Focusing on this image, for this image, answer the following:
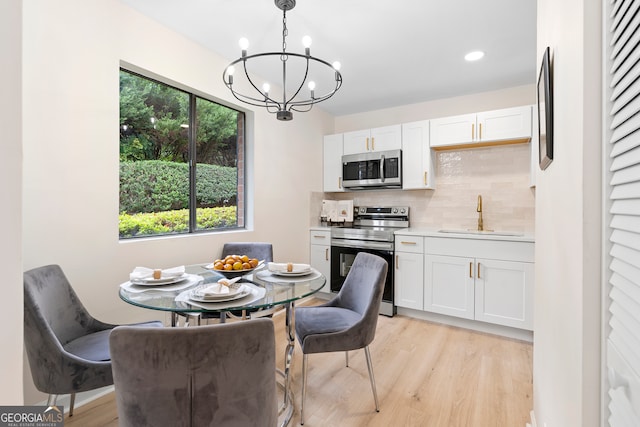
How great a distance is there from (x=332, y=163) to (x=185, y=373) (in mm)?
3490

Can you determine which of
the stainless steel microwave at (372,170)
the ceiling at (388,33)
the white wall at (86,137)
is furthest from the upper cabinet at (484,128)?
the white wall at (86,137)

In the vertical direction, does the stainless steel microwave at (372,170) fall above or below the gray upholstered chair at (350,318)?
above

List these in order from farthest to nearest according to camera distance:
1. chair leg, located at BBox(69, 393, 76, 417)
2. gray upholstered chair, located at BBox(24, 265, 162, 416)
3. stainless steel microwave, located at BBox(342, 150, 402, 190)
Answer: stainless steel microwave, located at BBox(342, 150, 402, 190), chair leg, located at BBox(69, 393, 76, 417), gray upholstered chair, located at BBox(24, 265, 162, 416)

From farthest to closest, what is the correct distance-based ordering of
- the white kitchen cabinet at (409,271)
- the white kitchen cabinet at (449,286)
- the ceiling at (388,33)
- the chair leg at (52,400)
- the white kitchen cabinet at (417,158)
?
the white kitchen cabinet at (417,158) → the white kitchen cabinet at (409,271) → the white kitchen cabinet at (449,286) → the ceiling at (388,33) → the chair leg at (52,400)

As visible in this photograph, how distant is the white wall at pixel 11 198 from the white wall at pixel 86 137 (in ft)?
5.07

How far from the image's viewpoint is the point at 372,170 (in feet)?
12.3

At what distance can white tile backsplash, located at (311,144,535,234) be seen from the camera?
322 cm

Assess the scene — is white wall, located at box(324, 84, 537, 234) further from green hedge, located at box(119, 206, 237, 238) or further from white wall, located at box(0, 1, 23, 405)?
white wall, located at box(0, 1, 23, 405)

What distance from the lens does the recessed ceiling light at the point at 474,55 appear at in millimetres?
2596

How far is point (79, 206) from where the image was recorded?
1.80m

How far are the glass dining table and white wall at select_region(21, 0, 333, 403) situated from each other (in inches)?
18.6

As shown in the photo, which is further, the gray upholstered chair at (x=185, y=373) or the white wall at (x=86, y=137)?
the white wall at (x=86, y=137)

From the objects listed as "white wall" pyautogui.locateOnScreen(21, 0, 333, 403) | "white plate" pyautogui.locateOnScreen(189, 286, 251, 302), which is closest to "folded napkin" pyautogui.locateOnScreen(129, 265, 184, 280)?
"white plate" pyautogui.locateOnScreen(189, 286, 251, 302)

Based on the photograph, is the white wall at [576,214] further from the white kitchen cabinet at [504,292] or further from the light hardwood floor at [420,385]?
the white kitchen cabinet at [504,292]
